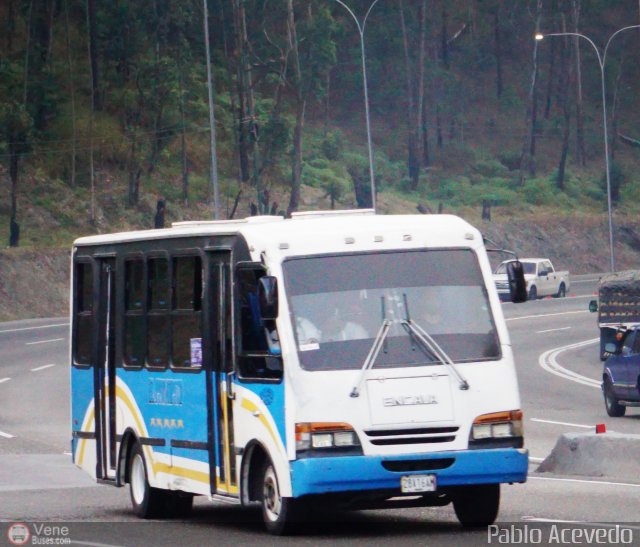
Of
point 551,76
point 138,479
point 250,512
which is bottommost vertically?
point 250,512

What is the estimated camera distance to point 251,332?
39.2ft

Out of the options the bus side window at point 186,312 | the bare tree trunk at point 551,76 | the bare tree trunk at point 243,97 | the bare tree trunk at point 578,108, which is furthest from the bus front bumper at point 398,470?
the bare tree trunk at point 551,76

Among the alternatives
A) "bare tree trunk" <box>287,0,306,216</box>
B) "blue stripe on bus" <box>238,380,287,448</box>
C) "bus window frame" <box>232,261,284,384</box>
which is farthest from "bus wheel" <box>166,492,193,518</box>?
"bare tree trunk" <box>287,0,306,216</box>

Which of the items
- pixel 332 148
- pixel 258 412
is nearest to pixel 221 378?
pixel 258 412

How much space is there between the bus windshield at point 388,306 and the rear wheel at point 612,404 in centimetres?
1470

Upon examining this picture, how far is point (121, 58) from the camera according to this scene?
74.8 meters

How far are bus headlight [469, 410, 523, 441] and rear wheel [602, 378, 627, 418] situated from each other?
15.1 metres

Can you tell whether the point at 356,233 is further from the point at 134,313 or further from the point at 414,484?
the point at 134,313

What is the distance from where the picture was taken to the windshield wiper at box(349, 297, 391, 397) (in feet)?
36.4

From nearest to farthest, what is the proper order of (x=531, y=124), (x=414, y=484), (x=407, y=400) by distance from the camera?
(x=414, y=484) → (x=407, y=400) → (x=531, y=124)

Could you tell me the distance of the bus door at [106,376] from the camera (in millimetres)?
14461

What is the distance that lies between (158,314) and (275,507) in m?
2.74

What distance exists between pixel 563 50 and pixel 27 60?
130ft

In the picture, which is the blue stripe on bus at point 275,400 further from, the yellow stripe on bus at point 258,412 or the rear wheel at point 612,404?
the rear wheel at point 612,404
